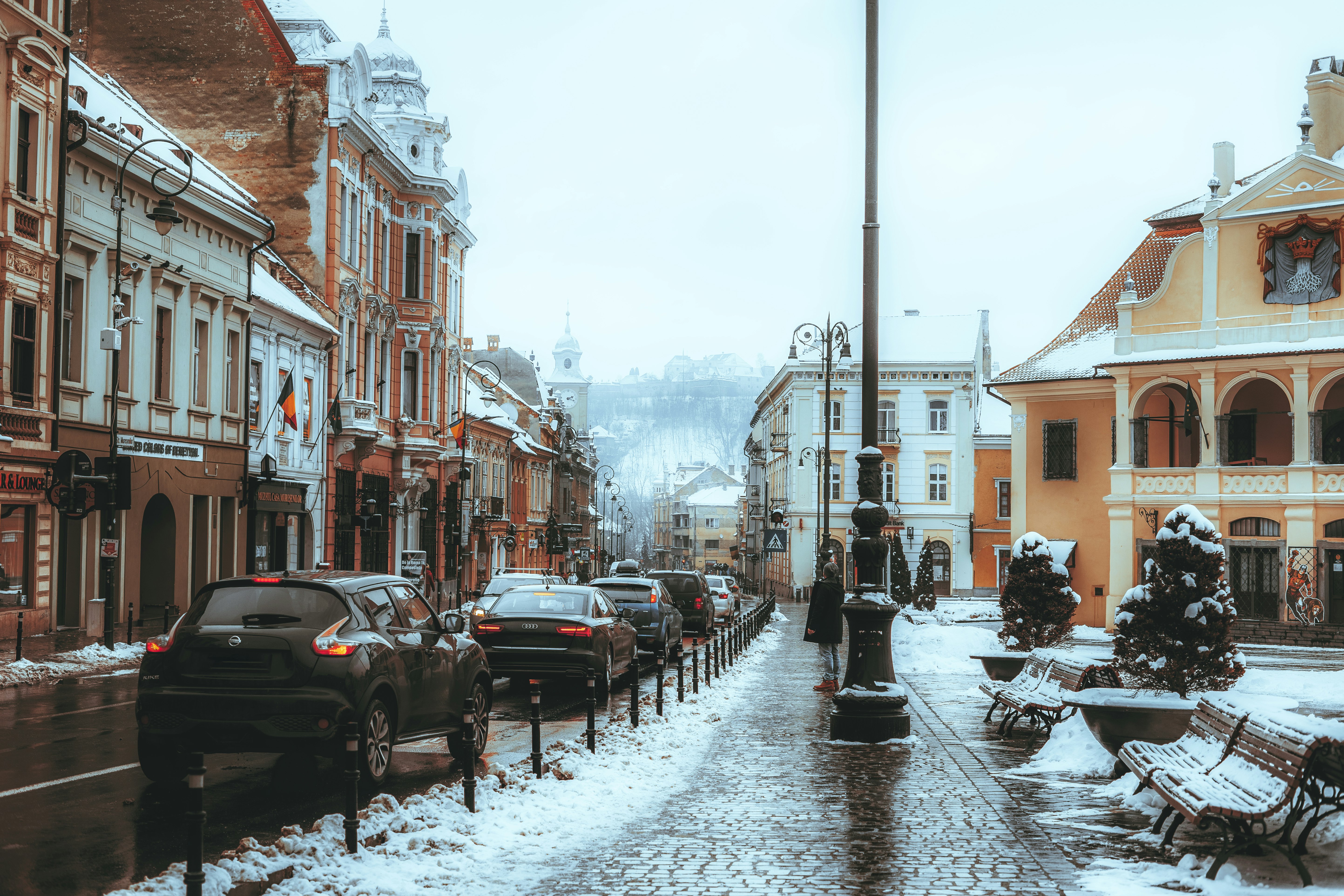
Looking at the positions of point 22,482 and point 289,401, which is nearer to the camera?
point 22,482

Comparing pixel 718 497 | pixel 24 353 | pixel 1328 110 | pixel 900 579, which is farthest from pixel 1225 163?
pixel 718 497

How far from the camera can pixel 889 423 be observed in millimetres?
72688

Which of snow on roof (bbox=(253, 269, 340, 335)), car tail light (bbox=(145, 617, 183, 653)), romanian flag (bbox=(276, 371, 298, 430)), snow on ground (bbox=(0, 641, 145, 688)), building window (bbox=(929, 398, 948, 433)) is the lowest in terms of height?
snow on ground (bbox=(0, 641, 145, 688))

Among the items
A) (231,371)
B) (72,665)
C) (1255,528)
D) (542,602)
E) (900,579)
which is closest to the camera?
(542,602)

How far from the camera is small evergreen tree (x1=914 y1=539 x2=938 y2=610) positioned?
136 ft

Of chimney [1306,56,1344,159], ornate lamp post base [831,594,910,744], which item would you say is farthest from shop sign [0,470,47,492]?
chimney [1306,56,1344,159]

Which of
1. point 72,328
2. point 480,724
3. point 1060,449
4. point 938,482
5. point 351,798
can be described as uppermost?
point 72,328

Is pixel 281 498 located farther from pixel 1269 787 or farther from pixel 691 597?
pixel 1269 787

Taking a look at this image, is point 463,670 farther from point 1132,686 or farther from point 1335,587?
point 1335,587

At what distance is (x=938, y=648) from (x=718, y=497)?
136796 millimetres

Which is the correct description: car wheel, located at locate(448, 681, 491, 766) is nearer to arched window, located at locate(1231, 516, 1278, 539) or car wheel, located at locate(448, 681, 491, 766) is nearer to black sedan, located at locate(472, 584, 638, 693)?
black sedan, located at locate(472, 584, 638, 693)

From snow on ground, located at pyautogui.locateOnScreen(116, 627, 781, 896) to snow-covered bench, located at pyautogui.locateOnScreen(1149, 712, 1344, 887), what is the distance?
373 centimetres

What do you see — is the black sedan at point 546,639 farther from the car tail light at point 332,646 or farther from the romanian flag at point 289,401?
the romanian flag at point 289,401

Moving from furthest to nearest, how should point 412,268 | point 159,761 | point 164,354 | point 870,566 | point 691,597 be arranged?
point 412,268 < point 691,597 < point 164,354 < point 870,566 < point 159,761
